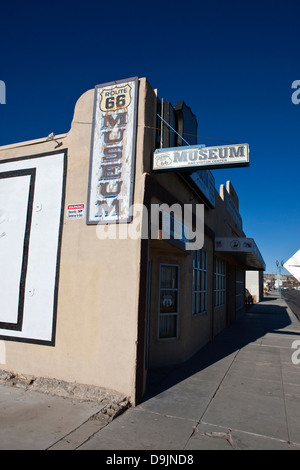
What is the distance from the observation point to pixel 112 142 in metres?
6.14

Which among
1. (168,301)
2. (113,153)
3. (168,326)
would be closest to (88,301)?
(168,301)

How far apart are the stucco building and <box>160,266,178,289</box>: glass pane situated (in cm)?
5

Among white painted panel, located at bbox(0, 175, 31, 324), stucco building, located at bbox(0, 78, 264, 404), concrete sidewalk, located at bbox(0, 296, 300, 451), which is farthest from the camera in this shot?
white painted panel, located at bbox(0, 175, 31, 324)

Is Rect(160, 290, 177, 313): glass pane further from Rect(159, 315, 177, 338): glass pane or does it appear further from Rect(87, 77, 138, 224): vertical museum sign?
Rect(87, 77, 138, 224): vertical museum sign

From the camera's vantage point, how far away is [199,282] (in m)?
9.83

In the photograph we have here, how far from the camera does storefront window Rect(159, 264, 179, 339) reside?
7.56 m

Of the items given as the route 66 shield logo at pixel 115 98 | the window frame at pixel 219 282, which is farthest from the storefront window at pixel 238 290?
the route 66 shield logo at pixel 115 98

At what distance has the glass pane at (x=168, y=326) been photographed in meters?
7.53

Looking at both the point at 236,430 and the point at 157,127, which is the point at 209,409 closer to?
the point at 236,430

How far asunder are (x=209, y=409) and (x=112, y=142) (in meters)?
4.79

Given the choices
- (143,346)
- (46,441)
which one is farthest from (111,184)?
(46,441)

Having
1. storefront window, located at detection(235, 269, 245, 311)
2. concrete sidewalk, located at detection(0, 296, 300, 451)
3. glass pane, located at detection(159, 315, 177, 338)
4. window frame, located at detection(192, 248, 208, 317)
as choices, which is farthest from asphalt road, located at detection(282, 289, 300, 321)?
concrete sidewalk, located at detection(0, 296, 300, 451)

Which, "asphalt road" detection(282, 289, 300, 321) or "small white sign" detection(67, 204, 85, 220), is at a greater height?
"small white sign" detection(67, 204, 85, 220)

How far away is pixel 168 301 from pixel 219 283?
6.03 meters
